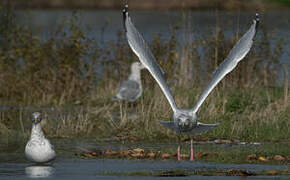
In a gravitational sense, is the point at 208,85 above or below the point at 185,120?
above

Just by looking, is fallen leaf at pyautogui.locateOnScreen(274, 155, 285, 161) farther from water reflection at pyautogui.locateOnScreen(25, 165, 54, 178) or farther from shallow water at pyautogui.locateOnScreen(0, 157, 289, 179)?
water reflection at pyautogui.locateOnScreen(25, 165, 54, 178)

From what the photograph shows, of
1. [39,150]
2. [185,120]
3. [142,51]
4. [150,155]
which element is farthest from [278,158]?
[39,150]

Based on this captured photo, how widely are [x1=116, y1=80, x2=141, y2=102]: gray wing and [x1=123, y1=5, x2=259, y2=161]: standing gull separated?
5.89 m

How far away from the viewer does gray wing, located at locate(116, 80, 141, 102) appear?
766 inches

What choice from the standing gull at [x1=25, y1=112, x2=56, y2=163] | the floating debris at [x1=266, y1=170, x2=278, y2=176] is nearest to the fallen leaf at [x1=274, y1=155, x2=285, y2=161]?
the floating debris at [x1=266, y1=170, x2=278, y2=176]

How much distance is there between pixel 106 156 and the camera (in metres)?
12.4

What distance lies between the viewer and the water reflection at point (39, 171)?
10672 millimetres

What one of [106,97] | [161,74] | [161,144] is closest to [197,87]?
[106,97]

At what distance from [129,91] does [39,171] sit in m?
8.54

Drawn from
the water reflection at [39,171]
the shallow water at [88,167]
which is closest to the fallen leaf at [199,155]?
the shallow water at [88,167]

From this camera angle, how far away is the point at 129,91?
1955 centimetres

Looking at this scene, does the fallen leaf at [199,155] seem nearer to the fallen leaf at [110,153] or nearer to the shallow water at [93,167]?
the shallow water at [93,167]

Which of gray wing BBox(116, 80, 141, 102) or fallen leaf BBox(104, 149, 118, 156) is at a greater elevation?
gray wing BBox(116, 80, 141, 102)

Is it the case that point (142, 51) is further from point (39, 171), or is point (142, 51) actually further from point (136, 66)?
point (136, 66)
